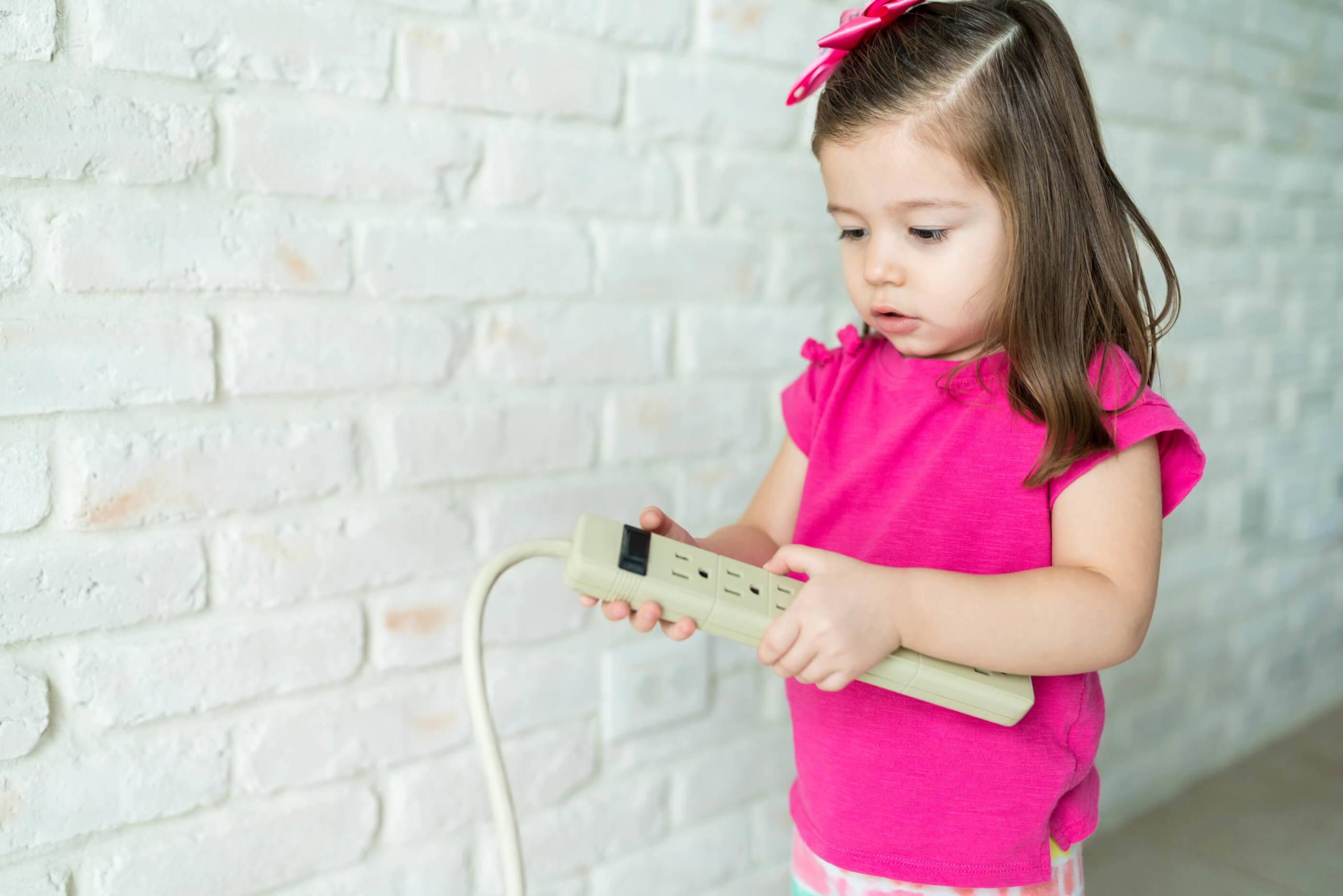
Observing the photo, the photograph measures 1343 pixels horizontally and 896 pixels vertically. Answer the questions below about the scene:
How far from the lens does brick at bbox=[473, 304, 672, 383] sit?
0.81 m

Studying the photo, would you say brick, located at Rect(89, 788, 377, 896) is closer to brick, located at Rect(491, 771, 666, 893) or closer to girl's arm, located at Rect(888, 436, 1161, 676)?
brick, located at Rect(491, 771, 666, 893)

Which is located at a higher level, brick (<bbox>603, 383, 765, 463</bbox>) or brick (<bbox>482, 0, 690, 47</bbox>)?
brick (<bbox>482, 0, 690, 47</bbox>)

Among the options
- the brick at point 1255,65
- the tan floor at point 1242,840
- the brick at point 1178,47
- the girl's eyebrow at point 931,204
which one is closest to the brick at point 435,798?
the girl's eyebrow at point 931,204

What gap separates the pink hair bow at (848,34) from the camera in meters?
0.64

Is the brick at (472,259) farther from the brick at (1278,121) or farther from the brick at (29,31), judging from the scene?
the brick at (1278,121)

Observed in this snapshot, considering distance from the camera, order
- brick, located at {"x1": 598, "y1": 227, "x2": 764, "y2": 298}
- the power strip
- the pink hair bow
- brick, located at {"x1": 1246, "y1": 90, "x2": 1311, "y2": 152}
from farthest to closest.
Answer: brick, located at {"x1": 1246, "y1": 90, "x2": 1311, "y2": 152} < brick, located at {"x1": 598, "y1": 227, "x2": 764, "y2": 298} < the pink hair bow < the power strip

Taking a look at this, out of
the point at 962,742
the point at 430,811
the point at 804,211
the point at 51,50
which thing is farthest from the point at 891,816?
the point at 51,50

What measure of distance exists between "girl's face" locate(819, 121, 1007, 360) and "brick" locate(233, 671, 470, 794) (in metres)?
0.45

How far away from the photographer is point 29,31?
0.61 metres

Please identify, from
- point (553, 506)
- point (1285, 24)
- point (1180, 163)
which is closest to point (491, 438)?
point (553, 506)

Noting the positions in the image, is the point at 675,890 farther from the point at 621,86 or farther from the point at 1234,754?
the point at 1234,754

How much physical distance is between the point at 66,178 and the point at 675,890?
0.75 meters

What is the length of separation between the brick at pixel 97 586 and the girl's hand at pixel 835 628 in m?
0.39

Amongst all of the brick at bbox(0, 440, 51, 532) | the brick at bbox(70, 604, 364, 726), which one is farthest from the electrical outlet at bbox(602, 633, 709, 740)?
the brick at bbox(0, 440, 51, 532)
